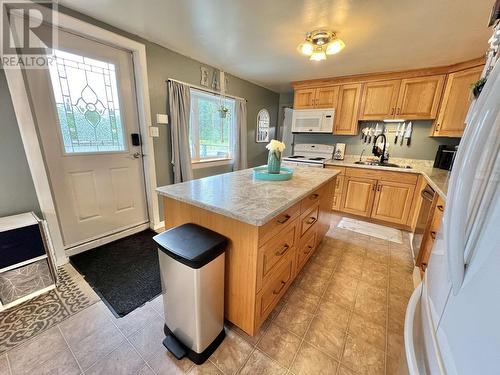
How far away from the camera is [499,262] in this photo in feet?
1.35

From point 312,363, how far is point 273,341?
0.25 metres

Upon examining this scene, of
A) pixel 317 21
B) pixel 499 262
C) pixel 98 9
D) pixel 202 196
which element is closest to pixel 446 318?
pixel 499 262

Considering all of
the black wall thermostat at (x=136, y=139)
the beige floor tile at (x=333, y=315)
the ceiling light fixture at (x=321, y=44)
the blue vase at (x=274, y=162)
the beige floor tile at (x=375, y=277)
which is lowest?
the beige floor tile at (x=375, y=277)

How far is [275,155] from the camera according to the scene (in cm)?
186

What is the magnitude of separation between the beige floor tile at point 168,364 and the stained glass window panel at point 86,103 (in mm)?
2020

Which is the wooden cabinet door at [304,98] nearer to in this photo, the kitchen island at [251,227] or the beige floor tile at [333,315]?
the kitchen island at [251,227]

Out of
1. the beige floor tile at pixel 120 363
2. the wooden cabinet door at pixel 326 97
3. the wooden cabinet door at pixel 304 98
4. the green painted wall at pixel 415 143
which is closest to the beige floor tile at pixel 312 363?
the beige floor tile at pixel 120 363

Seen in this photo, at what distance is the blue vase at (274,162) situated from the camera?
1.86 metres

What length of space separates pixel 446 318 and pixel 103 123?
2.90 meters

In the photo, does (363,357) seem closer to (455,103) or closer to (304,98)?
(455,103)

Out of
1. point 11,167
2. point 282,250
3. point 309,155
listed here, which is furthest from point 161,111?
point 309,155

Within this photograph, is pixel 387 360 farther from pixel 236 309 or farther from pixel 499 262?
pixel 499 262

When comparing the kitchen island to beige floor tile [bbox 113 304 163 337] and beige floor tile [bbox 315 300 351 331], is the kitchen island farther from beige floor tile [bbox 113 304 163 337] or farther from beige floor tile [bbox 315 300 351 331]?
beige floor tile [bbox 113 304 163 337]

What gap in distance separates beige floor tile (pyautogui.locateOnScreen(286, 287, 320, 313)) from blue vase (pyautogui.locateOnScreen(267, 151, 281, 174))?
1081 mm
